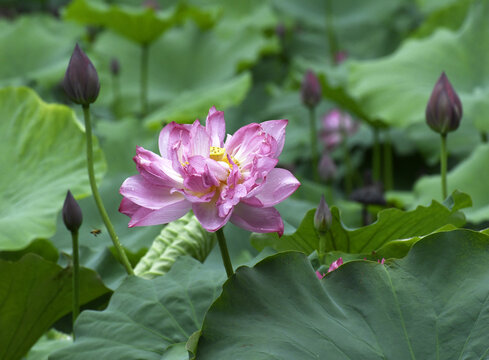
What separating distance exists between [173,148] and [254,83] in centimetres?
244

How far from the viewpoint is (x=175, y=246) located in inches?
38.7

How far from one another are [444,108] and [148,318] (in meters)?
0.54

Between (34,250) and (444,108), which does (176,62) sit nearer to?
(34,250)

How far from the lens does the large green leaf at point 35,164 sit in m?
1.09

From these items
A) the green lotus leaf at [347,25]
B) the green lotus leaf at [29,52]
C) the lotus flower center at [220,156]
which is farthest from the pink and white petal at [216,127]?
the green lotus leaf at [347,25]

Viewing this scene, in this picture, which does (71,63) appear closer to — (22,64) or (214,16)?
(22,64)

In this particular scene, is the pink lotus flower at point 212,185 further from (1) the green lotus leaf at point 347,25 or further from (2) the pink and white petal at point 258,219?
(1) the green lotus leaf at point 347,25

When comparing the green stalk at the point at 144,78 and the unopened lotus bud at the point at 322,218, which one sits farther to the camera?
the green stalk at the point at 144,78

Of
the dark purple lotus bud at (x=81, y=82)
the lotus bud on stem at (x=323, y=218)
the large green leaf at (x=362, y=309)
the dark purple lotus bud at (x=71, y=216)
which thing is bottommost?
the large green leaf at (x=362, y=309)

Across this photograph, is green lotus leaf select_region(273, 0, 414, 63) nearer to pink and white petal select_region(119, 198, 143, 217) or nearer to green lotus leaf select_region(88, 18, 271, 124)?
green lotus leaf select_region(88, 18, 271, 124)

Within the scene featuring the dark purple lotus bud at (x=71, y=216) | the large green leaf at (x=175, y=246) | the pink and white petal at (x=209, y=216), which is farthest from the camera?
the large green leaf at (x=175, y=246)

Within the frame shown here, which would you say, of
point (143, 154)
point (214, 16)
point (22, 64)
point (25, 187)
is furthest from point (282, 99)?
point (143, 154)

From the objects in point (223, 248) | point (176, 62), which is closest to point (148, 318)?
point (223, 248)

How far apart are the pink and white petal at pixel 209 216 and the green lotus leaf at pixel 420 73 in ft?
3.86
